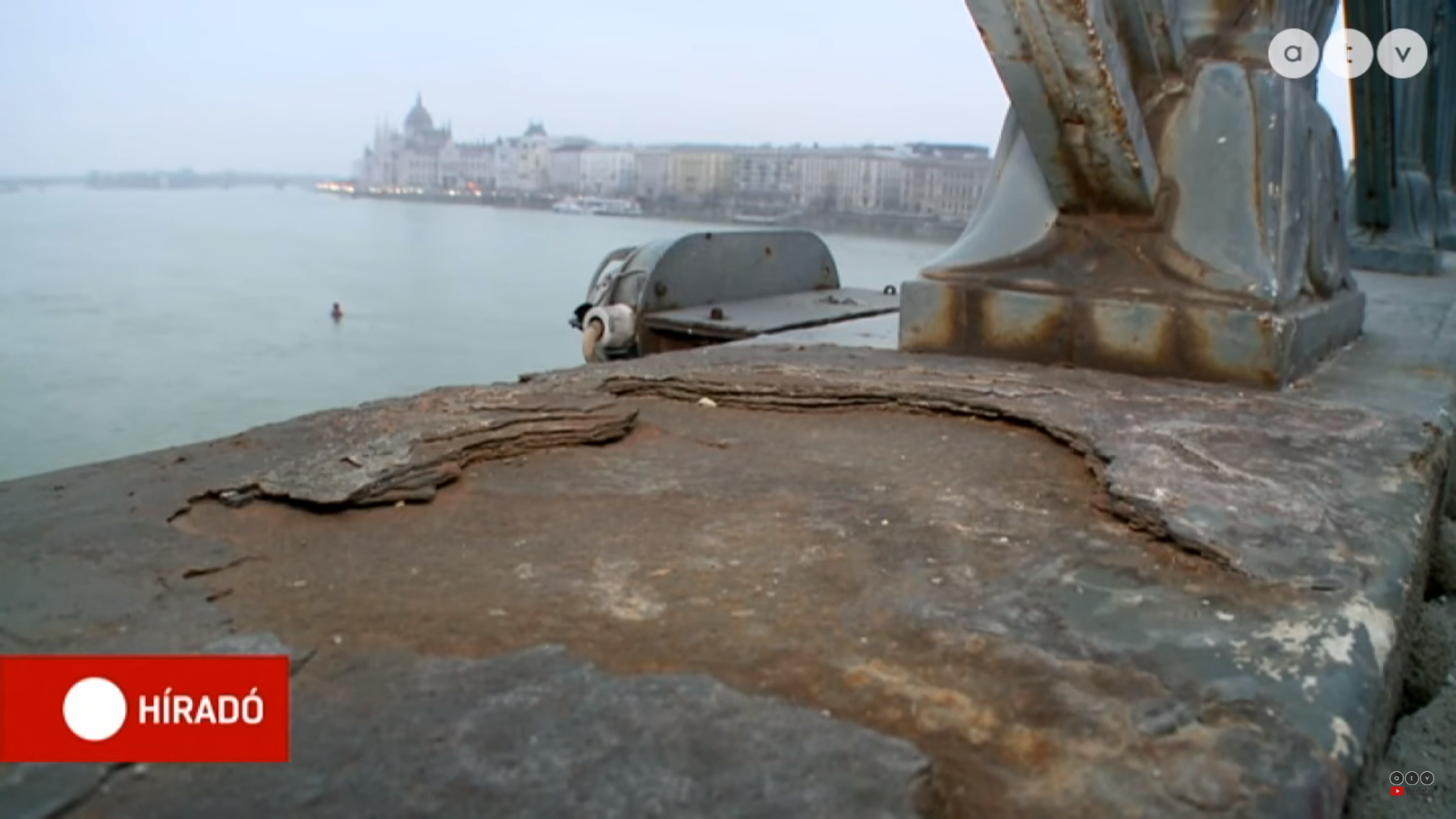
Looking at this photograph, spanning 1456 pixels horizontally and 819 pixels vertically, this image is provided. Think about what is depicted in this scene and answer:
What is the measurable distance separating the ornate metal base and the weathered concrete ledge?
0.37m

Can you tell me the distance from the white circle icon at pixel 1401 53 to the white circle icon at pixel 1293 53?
333 centimetres

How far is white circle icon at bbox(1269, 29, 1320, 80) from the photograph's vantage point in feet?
9.48

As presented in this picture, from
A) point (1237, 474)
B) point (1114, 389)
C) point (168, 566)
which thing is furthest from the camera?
point (1114, 389)

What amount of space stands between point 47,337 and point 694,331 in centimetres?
907

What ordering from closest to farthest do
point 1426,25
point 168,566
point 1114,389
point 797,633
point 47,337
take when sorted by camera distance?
point 797,633, point 168,566, point 1114,389, point 1426,25, point 47,337

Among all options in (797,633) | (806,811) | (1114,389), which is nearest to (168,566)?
(797,633)

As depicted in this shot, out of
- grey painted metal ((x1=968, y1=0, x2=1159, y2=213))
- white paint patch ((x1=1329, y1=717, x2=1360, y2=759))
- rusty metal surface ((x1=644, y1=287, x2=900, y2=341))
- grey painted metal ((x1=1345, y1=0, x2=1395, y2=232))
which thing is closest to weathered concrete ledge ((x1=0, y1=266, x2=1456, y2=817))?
white paint patch ((x1=1329, y1=717, x2=1360, y2=759))

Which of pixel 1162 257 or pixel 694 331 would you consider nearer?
pixel 1162 257

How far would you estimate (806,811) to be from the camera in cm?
82

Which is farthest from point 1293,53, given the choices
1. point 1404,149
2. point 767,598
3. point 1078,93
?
point 1404,149

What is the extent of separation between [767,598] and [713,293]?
12.1 ft

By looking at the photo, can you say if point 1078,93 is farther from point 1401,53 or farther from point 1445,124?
Result: point 1445,124

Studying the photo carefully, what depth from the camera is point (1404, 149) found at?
289 inches

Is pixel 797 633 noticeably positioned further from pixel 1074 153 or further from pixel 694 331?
pixel 694 331
